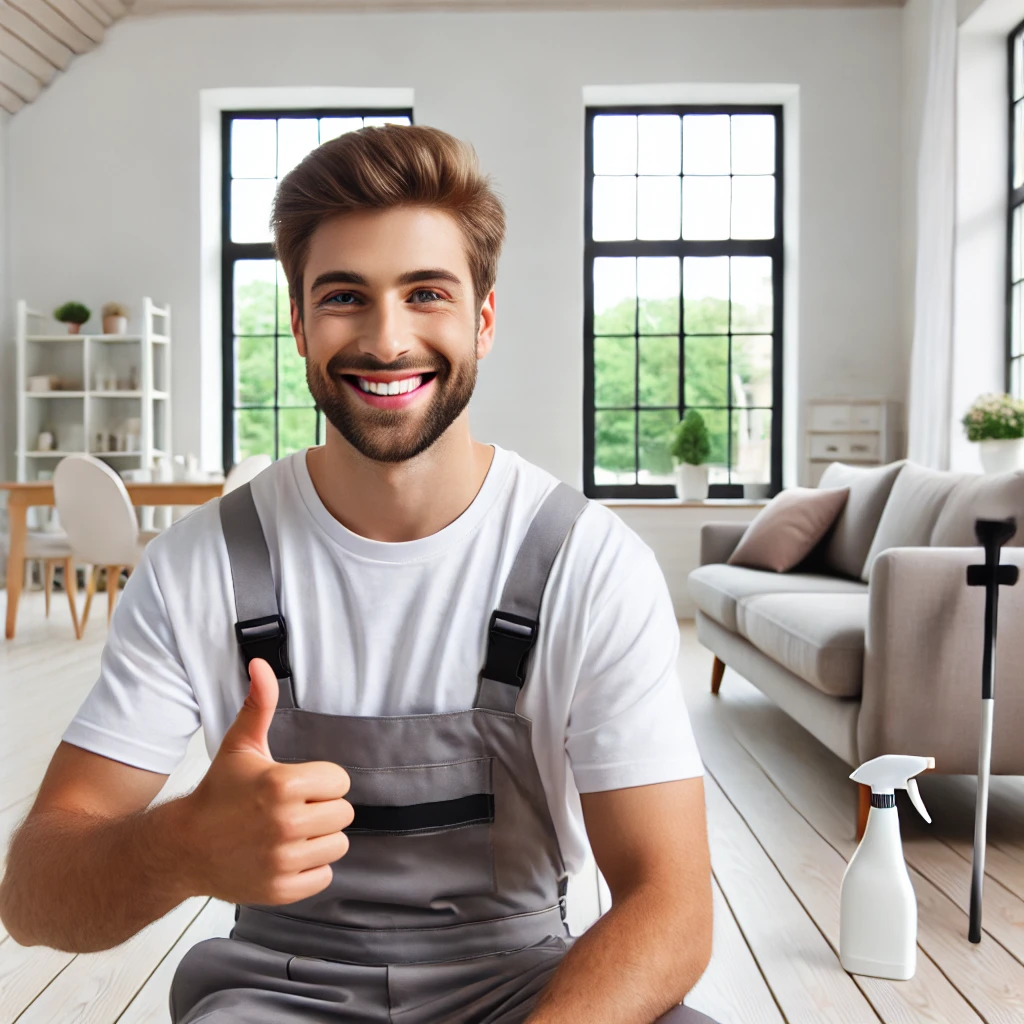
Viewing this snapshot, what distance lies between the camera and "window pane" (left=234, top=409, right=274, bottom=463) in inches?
296

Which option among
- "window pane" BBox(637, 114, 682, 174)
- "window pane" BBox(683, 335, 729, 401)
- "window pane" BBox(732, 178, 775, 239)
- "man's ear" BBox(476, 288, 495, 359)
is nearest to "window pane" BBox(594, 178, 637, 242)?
"window pane" BBox(637, 114, 682, 174)

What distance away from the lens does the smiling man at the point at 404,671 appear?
99 cm

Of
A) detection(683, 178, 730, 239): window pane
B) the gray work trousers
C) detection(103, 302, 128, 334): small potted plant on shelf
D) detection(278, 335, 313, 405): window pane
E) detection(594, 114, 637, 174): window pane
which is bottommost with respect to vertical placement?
the gray work trousers

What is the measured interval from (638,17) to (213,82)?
277cm

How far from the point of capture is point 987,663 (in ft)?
6.57

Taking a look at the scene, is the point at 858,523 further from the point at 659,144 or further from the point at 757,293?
the point at 659,144

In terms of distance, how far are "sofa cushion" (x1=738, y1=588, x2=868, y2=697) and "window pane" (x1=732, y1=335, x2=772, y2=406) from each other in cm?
392

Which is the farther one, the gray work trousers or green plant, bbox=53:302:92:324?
green plant, bbox=53:302:92:324

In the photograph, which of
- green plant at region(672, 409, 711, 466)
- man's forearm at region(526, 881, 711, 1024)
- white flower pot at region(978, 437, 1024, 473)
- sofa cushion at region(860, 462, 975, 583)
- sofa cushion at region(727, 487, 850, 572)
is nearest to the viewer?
man's forearm at region(526, 881, 711, 1024)

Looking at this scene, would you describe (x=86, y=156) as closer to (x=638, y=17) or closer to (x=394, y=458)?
(x=638, y=17)

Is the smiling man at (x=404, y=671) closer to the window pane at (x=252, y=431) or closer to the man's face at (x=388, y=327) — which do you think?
the man's face at (x=388, y=327)

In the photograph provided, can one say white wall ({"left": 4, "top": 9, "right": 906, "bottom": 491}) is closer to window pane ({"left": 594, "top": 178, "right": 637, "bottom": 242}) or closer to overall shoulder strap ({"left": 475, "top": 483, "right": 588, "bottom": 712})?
window pane ({"left": 594, "top": 178, "right": 637, "bottom": 242})

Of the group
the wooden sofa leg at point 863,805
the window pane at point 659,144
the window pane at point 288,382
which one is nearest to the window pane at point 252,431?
the window pane at point 288,382

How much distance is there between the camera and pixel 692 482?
6.81 metres
